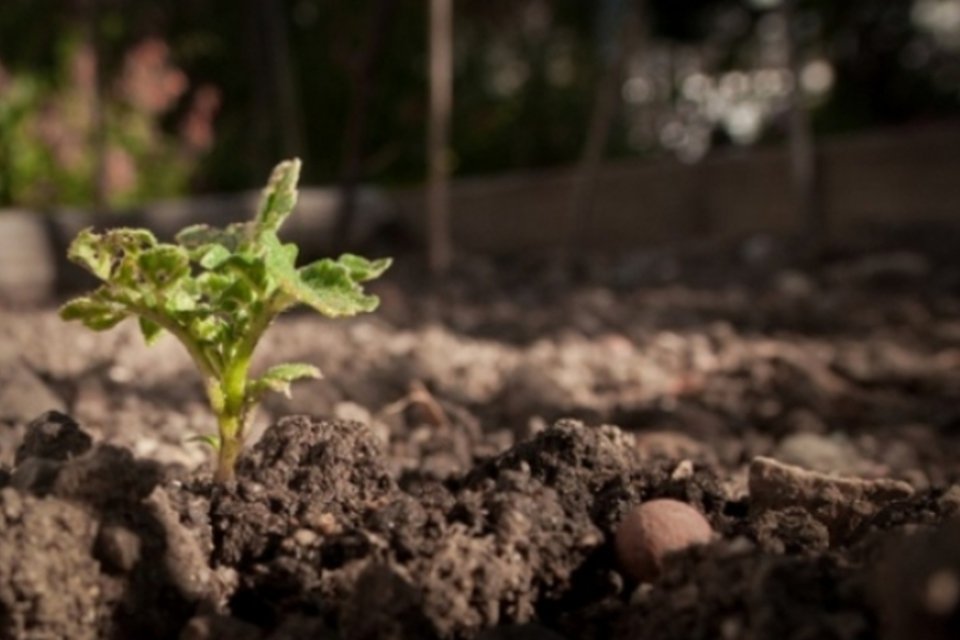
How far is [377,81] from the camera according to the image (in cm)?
812

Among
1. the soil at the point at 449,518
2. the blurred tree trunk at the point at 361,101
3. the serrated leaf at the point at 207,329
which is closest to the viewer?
the soil at the point at 449,518

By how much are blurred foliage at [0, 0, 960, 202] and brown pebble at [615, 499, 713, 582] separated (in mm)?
6233

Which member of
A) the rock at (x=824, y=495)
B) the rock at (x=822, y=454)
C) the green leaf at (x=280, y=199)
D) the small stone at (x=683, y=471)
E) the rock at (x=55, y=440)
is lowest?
the rock at (x=822, y=454)

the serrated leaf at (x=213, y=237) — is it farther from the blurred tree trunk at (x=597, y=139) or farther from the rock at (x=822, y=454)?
the blurred tree trunk at (x=597, y=139)

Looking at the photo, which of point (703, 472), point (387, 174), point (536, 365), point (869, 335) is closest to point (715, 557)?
point (703, 472)

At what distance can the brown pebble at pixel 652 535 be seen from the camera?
4.89 ft

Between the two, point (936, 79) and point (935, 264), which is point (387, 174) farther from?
point (935, 264)

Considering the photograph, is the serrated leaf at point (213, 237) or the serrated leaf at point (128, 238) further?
the serrated leaf at point (213, 237)

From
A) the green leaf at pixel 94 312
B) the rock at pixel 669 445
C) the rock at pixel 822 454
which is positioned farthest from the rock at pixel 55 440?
the rock at pixel 822 454

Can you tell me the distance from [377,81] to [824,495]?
6.55m

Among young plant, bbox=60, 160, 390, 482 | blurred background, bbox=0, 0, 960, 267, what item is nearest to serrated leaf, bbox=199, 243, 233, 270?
young plant, bbox=60, 160, 390, 482

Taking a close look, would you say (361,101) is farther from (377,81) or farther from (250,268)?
(250,268)

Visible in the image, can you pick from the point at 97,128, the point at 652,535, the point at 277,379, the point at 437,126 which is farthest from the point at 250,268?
the point at 97,128

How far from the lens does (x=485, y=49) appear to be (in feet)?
31.8
